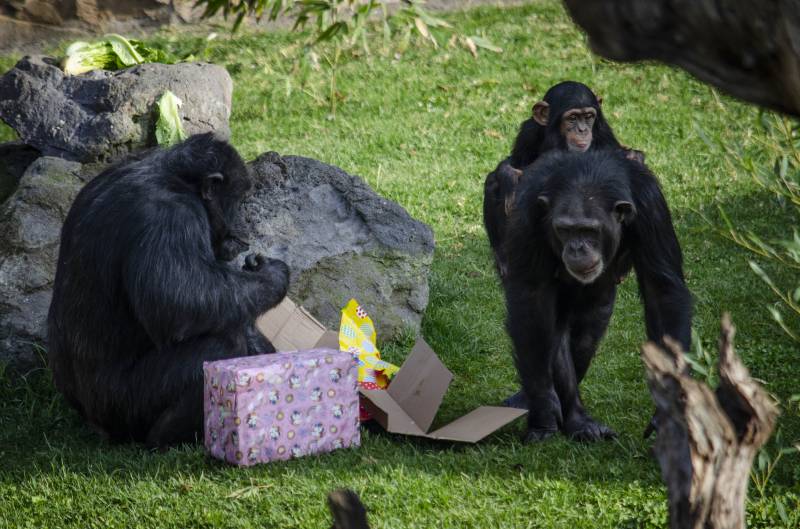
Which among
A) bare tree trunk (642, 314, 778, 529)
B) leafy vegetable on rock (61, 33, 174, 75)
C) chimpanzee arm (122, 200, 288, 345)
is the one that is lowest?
chimpanzee arm (122, 200, 288, 345)

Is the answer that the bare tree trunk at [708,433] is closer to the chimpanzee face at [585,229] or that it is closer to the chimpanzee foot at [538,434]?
the chimpanzee face at [585,229]

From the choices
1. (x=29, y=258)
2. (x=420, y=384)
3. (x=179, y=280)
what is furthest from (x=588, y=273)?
(x=29, y=258)

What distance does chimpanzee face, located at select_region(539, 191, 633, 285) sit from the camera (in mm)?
4668

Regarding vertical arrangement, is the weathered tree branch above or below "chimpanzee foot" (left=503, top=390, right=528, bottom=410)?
above

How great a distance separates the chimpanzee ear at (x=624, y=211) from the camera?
4738 mm

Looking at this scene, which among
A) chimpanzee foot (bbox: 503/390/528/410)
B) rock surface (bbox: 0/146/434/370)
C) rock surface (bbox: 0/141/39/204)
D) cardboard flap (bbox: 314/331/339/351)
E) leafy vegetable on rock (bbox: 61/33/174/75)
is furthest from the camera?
leafy vegetable on rock (bbox: 61/33/174/75)

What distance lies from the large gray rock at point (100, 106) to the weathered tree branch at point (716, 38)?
6.21m

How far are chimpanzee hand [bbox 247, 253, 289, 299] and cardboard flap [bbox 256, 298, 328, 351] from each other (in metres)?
0.32

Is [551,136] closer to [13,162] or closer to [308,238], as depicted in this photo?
[308,238]

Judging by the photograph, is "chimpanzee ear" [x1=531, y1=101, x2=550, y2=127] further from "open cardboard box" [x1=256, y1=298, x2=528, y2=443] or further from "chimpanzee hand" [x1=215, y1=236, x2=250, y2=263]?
"chimpanzee hand" [x1=215, y1=236, x2=250, y2=263]

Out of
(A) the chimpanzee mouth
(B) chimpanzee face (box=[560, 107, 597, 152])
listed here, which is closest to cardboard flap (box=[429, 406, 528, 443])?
(A) the chimpanzee mouth

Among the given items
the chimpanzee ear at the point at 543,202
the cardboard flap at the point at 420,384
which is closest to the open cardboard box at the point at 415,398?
the cardboard flap at the point at 420,384

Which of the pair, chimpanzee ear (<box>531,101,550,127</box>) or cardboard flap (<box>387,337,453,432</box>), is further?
chimpanzee ear (<box>531,101,550,127</box>)

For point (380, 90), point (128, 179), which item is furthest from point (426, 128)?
point (128, 179)
